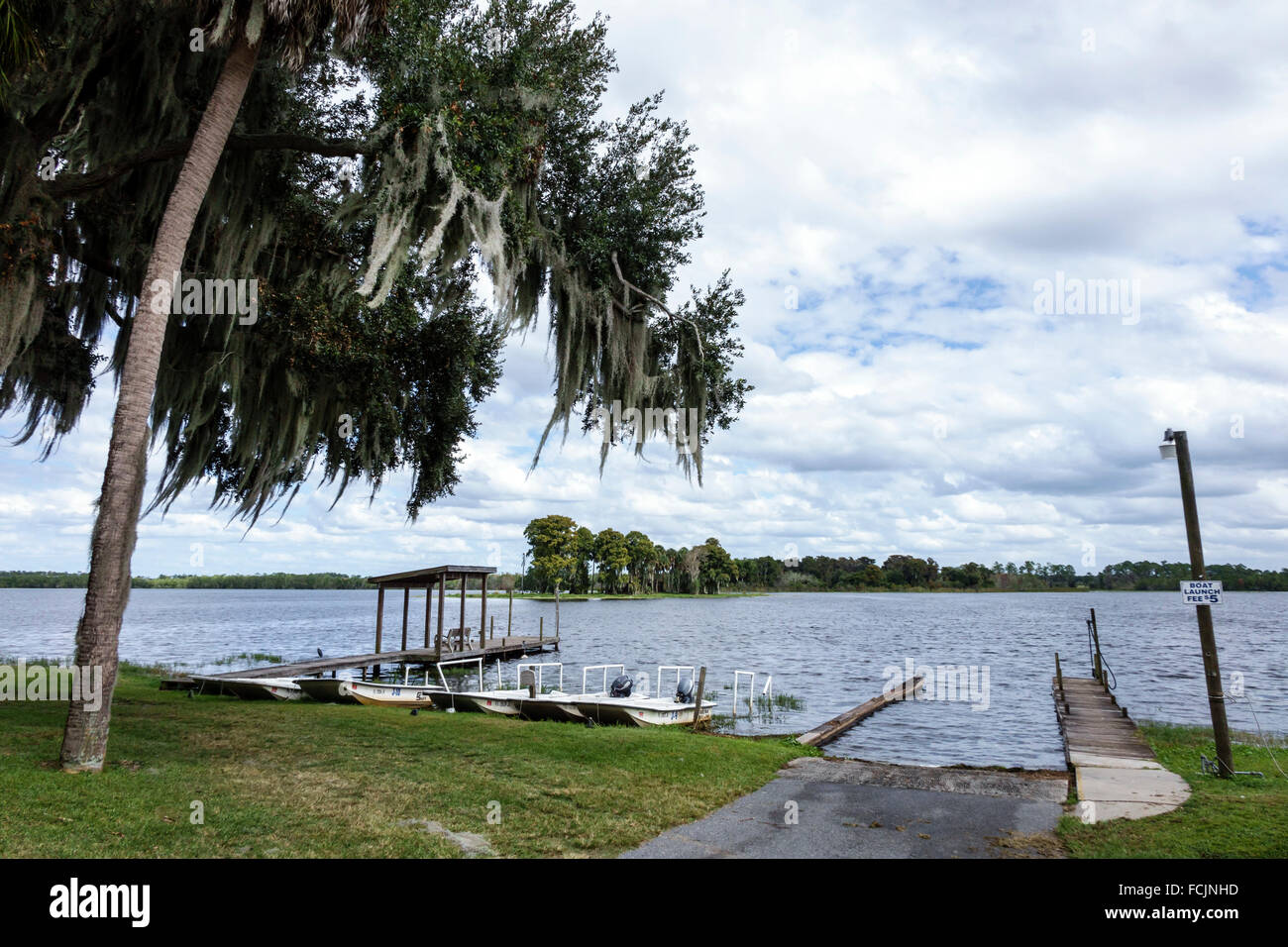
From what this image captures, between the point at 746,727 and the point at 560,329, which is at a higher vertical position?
the point at 560,329

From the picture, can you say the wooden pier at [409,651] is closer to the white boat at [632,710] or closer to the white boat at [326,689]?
the white boat at [326,689]

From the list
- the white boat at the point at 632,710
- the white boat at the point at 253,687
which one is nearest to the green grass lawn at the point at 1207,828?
the white boat at the point at 632,710

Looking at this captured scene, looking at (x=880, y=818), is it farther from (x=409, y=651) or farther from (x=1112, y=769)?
(x=409, y=651)

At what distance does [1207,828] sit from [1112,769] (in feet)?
13.9

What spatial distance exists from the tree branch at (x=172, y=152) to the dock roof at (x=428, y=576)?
19.7 metres

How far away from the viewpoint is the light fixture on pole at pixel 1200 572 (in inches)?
396

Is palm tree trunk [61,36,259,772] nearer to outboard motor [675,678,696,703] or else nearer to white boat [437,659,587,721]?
white boat [437,659,587,721]
